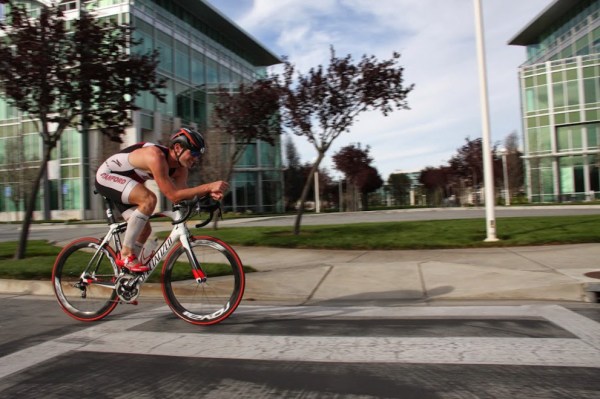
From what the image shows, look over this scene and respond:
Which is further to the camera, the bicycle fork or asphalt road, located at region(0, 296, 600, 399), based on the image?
the bicycle fork

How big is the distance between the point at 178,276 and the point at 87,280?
1118 millimetres

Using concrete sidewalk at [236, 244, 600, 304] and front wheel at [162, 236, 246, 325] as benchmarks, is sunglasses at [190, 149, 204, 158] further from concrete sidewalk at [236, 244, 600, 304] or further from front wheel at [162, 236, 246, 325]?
concrete sidewalk at [236, 244, 600, 304]

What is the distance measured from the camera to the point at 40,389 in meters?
2.94

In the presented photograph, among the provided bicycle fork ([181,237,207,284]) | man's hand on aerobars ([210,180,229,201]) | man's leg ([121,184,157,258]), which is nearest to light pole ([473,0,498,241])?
bicycle fork ([181,237,207,284])

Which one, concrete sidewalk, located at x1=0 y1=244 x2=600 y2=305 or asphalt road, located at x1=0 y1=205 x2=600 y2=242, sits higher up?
asphalt road, located at x1=0 y1=205 x2=600 y2=242

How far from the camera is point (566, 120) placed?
1709 inches

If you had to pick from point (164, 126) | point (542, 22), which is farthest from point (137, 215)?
point (542, 22)

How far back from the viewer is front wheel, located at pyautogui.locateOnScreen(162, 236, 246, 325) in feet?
14.4

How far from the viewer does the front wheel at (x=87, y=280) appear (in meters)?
4.77

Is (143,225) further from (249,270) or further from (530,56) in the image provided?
(530,56)

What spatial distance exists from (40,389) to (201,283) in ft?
5.64

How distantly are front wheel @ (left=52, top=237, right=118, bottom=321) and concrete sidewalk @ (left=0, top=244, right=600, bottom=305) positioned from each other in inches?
54.4

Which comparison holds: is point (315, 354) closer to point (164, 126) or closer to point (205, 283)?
point (205, 283)

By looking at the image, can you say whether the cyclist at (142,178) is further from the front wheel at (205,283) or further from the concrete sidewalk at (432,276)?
the concrete sidewalk at (432,276)
